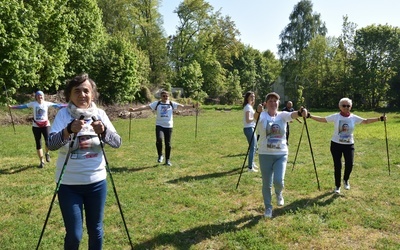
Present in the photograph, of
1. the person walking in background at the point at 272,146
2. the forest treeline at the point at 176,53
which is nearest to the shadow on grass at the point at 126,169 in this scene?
the person walking in background at the point at 272,146

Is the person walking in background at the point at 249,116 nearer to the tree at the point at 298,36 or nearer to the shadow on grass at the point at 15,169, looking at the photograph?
the shadow on grass at the point at 15,169

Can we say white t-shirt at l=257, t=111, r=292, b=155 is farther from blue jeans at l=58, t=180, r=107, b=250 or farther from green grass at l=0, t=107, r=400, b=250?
blue jeans at l=58, t=180, r=107, b=250

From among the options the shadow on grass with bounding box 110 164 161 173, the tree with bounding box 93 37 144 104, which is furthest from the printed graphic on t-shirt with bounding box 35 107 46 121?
the tree with bounding box 93 37 144 104

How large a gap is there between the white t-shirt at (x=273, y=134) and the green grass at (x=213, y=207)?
130cm

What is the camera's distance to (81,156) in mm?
3432

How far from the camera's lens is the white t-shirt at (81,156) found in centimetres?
340

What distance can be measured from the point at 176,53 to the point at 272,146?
53.2 metres

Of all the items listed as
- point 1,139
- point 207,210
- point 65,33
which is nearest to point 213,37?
point 65,33

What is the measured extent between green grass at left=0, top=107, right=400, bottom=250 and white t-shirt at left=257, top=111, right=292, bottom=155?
51.3 inches

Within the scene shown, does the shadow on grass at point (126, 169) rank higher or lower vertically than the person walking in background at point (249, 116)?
lower

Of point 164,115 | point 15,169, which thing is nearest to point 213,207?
point 164,115

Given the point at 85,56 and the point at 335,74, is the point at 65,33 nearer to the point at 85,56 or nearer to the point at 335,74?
the point at 85,56

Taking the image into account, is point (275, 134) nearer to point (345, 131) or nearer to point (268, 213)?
point (268, 213)

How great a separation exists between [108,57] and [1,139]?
16.5 metres
